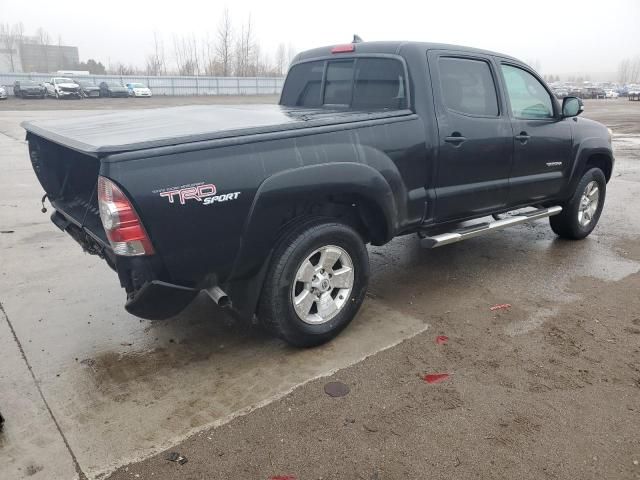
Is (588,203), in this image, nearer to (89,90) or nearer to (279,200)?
(279,200)

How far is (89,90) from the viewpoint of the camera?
4272 cm

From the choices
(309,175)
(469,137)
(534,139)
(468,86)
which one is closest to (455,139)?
(469,137)

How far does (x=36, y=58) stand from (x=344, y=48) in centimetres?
12027

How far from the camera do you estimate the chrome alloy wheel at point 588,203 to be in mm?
5887

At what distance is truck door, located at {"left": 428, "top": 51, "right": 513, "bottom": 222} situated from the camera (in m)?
4.14

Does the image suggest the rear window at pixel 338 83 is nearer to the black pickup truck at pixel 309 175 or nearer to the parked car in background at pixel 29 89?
the black pickup truck at pixel 309 175

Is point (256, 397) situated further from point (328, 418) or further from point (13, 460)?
point (13, 460)

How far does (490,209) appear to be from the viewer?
476 centimetres

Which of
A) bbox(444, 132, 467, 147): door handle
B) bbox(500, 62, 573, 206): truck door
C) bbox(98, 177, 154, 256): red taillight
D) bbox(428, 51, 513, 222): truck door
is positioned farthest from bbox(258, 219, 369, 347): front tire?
bbox(500, 62, 573, 206): truck door

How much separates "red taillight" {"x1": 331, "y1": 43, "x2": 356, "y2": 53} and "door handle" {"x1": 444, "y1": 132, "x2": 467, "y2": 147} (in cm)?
118

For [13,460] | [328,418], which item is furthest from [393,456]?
[13,460]

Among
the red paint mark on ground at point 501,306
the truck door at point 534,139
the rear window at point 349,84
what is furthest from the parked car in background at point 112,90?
the red paint mark on ground at point 501,306

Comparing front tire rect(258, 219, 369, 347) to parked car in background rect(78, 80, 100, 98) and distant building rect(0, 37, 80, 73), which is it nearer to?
parked car in background rect(78, 80, 100, 98)

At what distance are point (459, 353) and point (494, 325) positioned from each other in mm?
568
